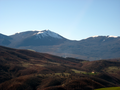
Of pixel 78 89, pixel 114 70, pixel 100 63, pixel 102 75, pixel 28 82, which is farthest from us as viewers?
pixel 100 63

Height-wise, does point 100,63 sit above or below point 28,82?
above

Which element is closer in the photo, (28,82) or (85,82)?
(85,82)

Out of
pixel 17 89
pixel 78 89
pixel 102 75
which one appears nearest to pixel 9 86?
pixel 17 89

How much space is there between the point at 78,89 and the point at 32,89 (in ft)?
49.4

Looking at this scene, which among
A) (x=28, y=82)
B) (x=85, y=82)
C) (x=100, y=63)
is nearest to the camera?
(x=85, y=82)

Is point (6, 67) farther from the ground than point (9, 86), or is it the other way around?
point (6, 67)

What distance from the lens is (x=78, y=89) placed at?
39.9 meters

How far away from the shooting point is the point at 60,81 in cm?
4894

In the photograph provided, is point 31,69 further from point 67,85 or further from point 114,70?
point 114,70

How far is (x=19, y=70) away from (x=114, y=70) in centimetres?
5678

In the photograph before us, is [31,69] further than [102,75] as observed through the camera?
Yes

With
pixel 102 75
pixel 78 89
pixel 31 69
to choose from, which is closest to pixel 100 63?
pixel 102 75

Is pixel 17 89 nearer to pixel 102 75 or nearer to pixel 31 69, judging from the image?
pixel 31 69

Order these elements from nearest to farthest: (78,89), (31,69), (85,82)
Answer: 1. (78,89)
2. (85,82)
3. (31,69)
